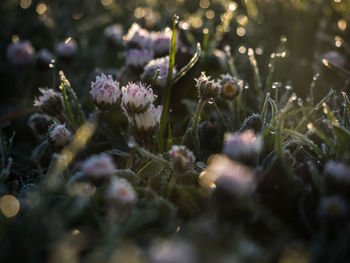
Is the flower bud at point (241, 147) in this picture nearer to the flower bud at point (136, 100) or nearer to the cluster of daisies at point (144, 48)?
the flower bud at point (136, 100)

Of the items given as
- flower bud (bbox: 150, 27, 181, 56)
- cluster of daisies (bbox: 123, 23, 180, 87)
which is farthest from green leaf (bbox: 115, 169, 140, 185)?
flower bud (bbox: 150, 27, 181, 56)

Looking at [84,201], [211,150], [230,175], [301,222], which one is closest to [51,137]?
[84,201]

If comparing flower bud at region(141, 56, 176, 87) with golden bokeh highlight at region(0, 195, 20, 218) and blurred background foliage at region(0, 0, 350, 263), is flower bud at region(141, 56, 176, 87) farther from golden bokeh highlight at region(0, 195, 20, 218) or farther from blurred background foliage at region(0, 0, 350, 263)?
golden bokeh highlight at region(0, 195, 20, 218)

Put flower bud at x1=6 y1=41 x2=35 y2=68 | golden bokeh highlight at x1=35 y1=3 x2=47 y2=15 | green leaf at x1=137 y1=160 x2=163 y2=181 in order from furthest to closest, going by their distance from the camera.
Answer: golden bokeh highlight at x1=35 y1=3 x2=47 y2=15 → flower bud at x1=6 y1=41 x2=35 y2=68 → green leaf at x1=137 y1=160 x2=163 y2=181

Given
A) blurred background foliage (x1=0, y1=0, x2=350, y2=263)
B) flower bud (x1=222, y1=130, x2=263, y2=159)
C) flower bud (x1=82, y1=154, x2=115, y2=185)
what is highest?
flower bud (x1=222, y1=130, x2=263, y2=159)

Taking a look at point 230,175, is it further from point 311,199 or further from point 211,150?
point 211,150

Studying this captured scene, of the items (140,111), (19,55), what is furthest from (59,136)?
(19,55)

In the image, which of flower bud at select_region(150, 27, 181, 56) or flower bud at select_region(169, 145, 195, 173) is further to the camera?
flower bud at select_region(150, 27, 181, 56)
